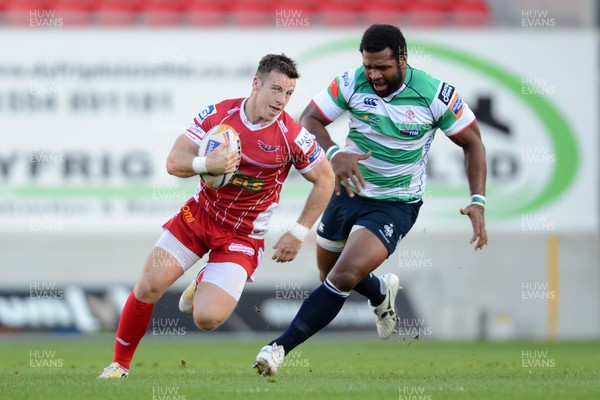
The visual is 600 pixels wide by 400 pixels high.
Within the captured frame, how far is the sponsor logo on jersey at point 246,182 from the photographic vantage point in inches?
346

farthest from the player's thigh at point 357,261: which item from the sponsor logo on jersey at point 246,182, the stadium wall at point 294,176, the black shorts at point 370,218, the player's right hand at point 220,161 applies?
the stadium wall at point 294,176

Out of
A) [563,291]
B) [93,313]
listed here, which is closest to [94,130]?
[93,313]

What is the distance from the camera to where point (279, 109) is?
8.56m

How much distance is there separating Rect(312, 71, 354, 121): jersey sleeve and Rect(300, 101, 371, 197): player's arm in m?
0.05

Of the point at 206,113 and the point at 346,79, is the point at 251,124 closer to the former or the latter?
the point at 206,113

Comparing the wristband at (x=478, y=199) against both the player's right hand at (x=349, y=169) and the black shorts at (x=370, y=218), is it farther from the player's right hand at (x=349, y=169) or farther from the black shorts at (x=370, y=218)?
the player's right hand at (x=349, y=169)

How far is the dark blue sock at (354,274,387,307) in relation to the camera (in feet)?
32.8

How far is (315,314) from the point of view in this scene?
8.87m

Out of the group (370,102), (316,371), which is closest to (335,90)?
(370,102)

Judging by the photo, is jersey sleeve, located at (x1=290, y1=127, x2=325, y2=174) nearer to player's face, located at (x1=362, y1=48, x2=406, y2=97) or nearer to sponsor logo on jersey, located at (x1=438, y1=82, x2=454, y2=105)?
player's face, located at (x1=362, y1=48, x2=406, y2=97)

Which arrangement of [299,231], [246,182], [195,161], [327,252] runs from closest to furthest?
1. [195,161]
2. [299,231]
3. [246,182]
4. [327,252]

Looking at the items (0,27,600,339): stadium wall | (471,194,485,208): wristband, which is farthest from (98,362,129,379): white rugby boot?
(0,27,600,339): stadium wall

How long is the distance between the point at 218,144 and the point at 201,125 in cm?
43

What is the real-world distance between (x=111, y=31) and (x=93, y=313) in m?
4.31
